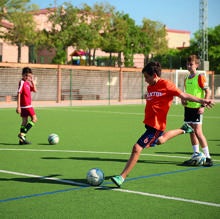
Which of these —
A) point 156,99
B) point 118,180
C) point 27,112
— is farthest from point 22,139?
point 118,180

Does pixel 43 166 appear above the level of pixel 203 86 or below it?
below

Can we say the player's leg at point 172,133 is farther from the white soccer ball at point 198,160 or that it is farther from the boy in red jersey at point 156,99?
the boy in red jersey at point 156,99

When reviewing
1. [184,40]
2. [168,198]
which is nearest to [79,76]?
[168,198]

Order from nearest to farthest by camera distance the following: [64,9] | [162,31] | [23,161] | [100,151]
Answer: [23,161], [100,151], [64,9], [162,31]

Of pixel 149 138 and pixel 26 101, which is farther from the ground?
pixel 26 101

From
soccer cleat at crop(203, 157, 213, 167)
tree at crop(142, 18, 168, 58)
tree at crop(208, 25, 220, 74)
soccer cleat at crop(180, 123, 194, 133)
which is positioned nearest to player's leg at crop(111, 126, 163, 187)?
soccer cleat at crop(180, 123, 194, 133)

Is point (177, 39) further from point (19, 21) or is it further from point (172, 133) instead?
point (172, 133)

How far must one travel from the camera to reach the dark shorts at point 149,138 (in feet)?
24.3

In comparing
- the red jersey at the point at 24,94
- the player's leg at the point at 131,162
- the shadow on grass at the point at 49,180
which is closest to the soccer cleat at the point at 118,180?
the player's leg at the point at 131,162

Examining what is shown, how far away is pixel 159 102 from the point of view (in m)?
7.62

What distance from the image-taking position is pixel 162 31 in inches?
2852

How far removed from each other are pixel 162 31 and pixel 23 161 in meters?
64.4

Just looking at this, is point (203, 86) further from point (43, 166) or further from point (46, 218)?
point (46, 218)

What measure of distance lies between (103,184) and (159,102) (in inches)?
58.1
